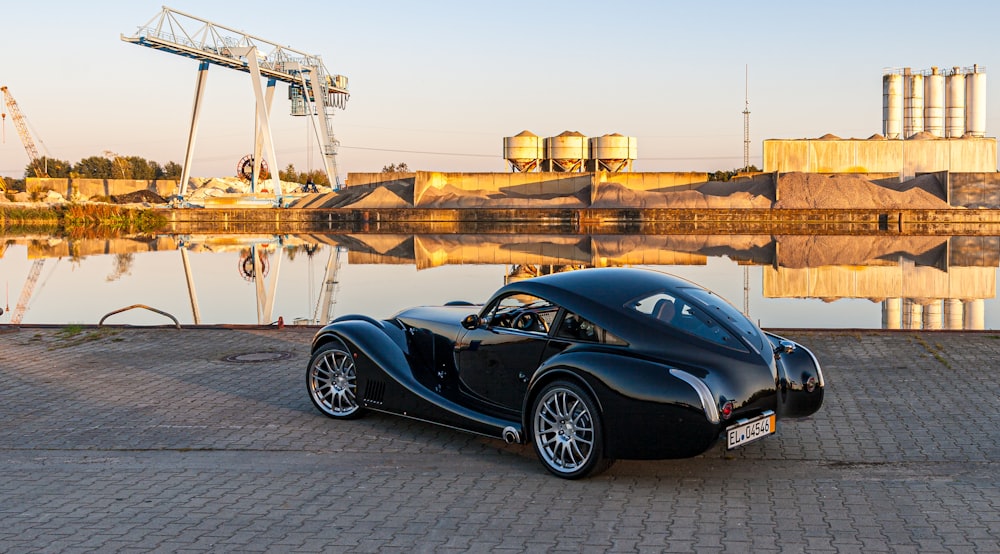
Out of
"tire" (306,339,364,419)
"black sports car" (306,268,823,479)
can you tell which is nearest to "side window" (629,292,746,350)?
"black sports car" (306,268,823,479)

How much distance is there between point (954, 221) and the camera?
50000 mm

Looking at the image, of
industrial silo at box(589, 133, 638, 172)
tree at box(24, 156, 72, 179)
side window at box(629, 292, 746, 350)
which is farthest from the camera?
tree at box(24, 156, 72, 179)

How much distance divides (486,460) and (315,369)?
2.16 m

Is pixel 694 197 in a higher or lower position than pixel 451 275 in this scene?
higher

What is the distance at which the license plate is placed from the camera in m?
5.56

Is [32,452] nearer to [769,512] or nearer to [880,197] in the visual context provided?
[769,512]

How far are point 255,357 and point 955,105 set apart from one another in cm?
7202

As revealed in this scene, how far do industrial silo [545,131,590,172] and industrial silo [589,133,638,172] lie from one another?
84 cm

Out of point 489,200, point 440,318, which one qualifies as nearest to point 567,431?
point 440,318

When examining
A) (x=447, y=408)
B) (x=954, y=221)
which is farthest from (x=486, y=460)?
(x=954, y=221)

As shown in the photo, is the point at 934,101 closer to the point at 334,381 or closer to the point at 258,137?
the point at 258,137

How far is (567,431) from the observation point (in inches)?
234

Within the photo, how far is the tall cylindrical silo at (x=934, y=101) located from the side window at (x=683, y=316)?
235 feet

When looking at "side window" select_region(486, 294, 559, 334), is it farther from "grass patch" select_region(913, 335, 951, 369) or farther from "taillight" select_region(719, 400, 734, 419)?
"grass patch" select_region(913, 335, 951, 369)
